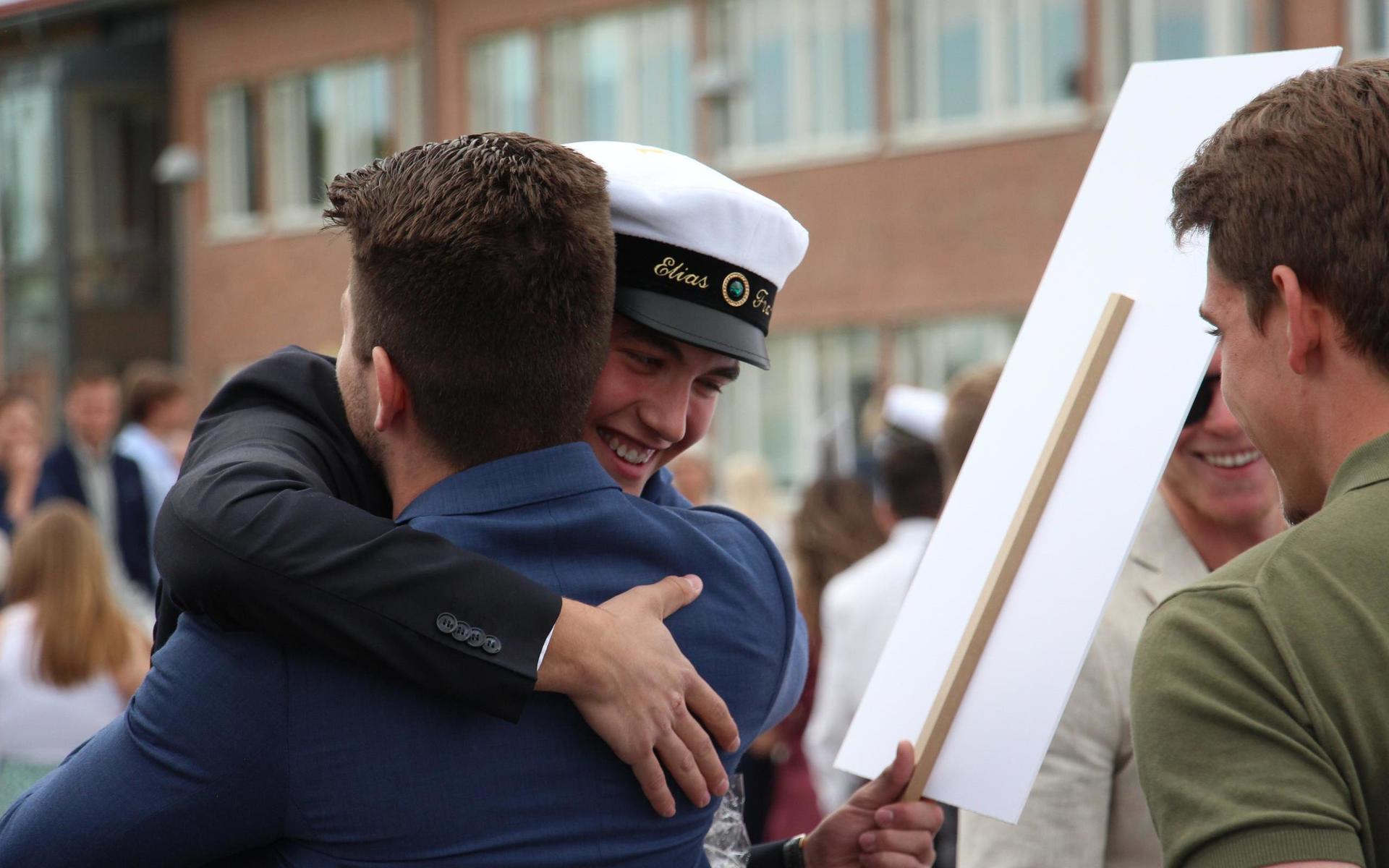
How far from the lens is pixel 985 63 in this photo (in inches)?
629

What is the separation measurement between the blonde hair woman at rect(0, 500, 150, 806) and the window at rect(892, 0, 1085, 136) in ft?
38.9

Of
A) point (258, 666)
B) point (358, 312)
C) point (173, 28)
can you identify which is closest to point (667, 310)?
point (358, 312)

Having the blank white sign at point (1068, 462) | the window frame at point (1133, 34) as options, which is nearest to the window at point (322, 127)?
the window frame at point (1133, 34)

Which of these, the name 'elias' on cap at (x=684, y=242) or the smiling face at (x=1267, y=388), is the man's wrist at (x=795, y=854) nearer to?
the name 'elias' on cap at (x=684, y=242)

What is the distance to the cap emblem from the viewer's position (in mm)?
2250

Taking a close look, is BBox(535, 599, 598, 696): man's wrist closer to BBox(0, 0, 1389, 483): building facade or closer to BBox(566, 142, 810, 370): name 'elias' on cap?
BBox(566, 142, 810, 370): name 'elias' on cap

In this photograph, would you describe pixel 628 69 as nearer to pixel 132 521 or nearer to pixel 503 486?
pixel 132 521

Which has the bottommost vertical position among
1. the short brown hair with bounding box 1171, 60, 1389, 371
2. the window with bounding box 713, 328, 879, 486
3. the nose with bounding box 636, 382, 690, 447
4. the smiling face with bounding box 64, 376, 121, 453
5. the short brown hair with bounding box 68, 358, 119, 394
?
the window with bounding box 713, 328, 879, 486

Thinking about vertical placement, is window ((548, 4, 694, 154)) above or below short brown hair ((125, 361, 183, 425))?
above

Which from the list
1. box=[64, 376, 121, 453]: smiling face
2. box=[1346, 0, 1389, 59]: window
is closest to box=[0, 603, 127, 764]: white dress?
box=[64, 376, 121, 453]: smiling face

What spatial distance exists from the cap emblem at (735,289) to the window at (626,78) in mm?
15675

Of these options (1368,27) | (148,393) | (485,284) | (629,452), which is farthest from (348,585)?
(1368,27)

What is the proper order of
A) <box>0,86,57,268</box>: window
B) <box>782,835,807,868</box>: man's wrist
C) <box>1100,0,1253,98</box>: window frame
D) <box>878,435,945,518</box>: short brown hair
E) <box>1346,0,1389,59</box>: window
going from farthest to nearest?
<box>0,86,57,268</box>: window < <box>1100,0,1253,98</box>: window frame < <box>1346,0,1389,59</box>: window < <box>878,435,945,518</box>: short brown hair < <box>782,835,807,868</box>: man's wrist

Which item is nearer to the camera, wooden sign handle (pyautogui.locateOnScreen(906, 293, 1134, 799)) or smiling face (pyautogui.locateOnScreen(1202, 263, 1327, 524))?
smiling face (pyautogui.locateOnScreen(1202, 263, 1327, 524))
